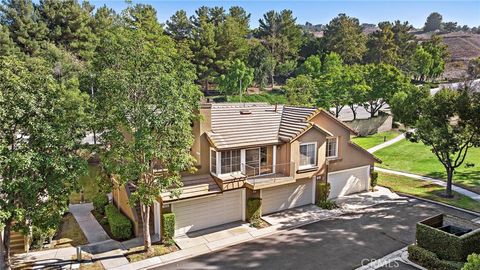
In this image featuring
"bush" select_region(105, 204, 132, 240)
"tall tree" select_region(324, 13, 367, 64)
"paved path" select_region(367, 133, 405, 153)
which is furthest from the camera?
"tall tree" select_region(324, 13, 367, 64)

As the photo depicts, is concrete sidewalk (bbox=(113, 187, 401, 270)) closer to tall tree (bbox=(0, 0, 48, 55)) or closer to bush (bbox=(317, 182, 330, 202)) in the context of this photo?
bush (bbox=(317, 182, 330, 202))

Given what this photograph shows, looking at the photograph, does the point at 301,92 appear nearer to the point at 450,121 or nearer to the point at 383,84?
the point at 383,84

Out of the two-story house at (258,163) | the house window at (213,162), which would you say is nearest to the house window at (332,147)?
the two-story house at (258,163)

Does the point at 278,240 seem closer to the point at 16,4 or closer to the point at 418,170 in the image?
the point at 418,170

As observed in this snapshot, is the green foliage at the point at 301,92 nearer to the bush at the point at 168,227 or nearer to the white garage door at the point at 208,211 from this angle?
the white garage door at the point at 208,211

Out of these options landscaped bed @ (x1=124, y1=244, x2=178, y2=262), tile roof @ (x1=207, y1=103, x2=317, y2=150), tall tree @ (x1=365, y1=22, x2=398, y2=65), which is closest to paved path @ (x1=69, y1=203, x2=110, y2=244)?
landscaped bed @ (x1=124, y1=244, x2=178, y2=262)

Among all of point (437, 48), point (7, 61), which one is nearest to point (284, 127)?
point (7, 61)
